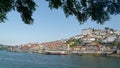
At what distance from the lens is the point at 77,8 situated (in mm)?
3342

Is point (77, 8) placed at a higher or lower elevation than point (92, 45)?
lower

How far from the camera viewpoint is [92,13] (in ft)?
10.9

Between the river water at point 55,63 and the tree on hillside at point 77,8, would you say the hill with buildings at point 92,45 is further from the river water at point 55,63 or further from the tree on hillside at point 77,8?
the tree on hillside at point 77,8

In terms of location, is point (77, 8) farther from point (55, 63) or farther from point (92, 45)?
point (92, 45)

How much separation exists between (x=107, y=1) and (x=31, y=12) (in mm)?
809

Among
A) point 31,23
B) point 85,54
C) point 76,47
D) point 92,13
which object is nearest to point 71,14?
point 92,13

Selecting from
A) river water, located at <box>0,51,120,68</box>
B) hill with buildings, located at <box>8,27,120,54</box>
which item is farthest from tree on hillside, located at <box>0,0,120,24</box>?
hill with buildings, located at <box>8,27,120,54</box>

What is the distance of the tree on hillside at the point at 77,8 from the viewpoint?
320 cm

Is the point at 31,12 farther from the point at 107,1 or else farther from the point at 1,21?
the point at 107,1

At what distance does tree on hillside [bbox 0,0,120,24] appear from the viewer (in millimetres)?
3204

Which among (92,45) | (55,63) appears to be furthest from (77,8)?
(92,45)

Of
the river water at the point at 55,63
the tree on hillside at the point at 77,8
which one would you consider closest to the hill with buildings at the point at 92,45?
the river water at the point at 55,63

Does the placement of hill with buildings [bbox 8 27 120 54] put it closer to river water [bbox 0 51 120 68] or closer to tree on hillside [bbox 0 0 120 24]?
river water [bbox 0 51 120 68]

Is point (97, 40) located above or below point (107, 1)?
above
